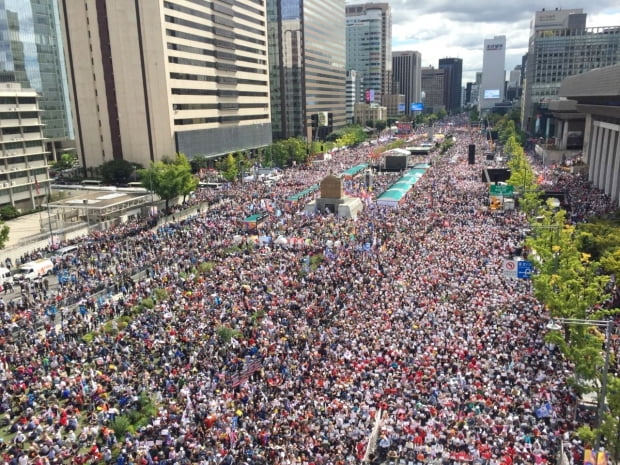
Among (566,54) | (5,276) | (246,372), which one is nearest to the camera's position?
(246,372)

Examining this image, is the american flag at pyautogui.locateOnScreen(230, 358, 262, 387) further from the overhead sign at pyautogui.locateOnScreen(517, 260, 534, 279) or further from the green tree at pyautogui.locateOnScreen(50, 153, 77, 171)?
the green tree at pyautogui.locateOnScreen(50, 153, 77, 171)

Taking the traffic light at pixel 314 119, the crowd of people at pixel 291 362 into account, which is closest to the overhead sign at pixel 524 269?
the crowd of people at pixel 291 362

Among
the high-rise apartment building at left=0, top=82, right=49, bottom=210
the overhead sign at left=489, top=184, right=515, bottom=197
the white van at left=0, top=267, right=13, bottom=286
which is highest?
the high-rise apartment building at left=0, top=82, right=49, bottom=210

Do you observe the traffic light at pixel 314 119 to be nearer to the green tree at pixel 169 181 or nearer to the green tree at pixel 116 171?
the green tree at pixel 116 171

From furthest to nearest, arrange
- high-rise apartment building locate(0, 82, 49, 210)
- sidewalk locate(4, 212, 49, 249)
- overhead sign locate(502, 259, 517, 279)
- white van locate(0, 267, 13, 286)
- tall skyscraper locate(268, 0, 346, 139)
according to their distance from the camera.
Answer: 1. tall skyscraper locate(268, 0, 346, 139)
2. high-rise apartment building locate(0, 82, 49, 210)
3. sidewalk locate(4, 212, 49, 249)
4. white van locate(0, 267, 13, 286)
5. overhead sign locate(502, 259, 517, 279)

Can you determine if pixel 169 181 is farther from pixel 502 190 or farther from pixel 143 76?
pixel 502 190

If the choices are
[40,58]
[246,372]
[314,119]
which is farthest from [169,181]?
[314,119]

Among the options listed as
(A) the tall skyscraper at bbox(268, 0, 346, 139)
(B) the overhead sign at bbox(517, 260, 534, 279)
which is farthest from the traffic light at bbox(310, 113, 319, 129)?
(B) the overhead sign at bbox(517, 260, 534, 279)

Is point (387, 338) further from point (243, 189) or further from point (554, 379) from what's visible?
point (243, 189)
